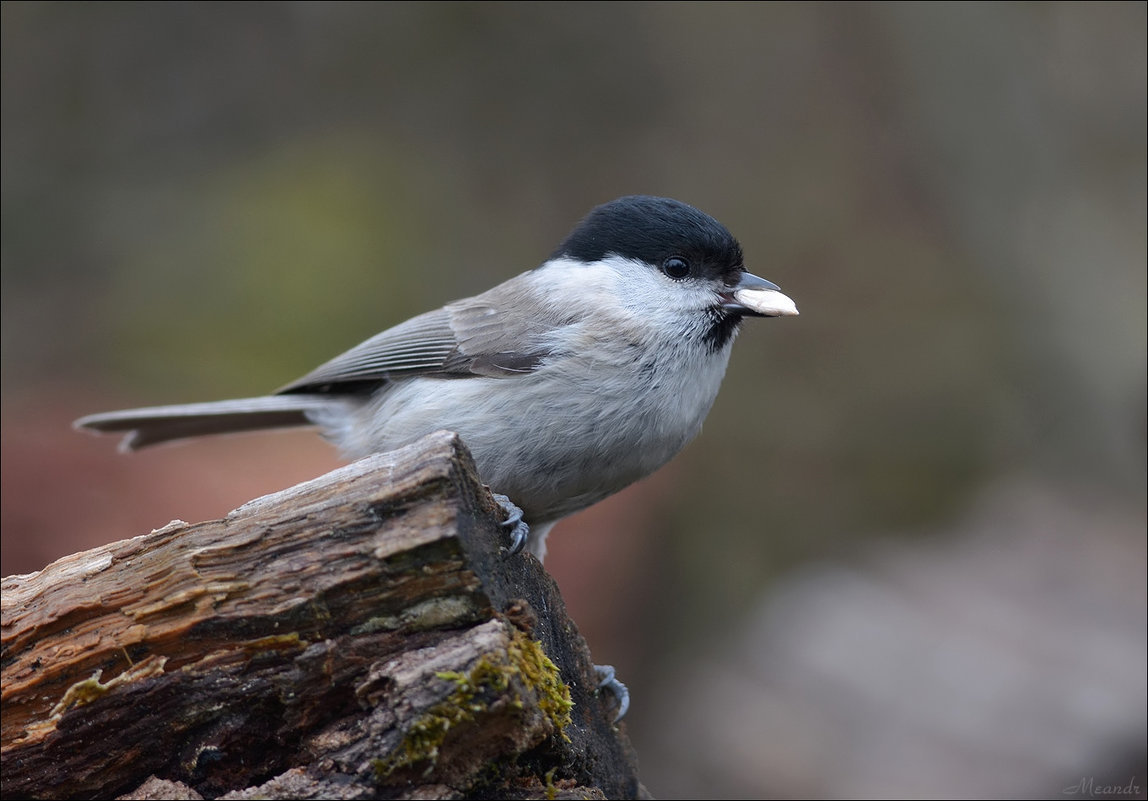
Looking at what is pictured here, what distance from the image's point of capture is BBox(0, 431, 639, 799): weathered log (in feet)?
5.89

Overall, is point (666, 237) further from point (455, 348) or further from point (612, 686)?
Result: point (612, 686)

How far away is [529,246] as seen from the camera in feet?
26.7

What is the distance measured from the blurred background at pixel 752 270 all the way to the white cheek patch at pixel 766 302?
2965mm

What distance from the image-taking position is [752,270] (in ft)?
26.2

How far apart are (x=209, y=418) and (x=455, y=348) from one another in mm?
1120

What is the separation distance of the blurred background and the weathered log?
124 inches

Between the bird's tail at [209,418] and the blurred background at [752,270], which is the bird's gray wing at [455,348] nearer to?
the bird's tail at [209,418]

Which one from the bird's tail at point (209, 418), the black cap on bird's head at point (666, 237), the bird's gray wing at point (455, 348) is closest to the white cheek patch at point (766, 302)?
the black cap on bird's head at point (666, 237)

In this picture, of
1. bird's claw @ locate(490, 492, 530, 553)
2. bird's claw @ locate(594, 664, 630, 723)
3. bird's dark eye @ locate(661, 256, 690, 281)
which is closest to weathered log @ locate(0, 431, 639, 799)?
bird's claw @ locate(490, 492, 530, 553)

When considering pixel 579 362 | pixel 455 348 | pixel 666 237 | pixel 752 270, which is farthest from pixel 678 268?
pixel 752 270

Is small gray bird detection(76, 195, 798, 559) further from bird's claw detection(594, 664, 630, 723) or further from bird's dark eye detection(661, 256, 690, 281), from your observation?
bird's claw detection(594, 664, 630, 723)

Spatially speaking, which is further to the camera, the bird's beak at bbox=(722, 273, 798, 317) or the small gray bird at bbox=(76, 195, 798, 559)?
the bird's beak at bbox=(722, 273, 798, 317)

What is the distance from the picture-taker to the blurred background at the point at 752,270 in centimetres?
534

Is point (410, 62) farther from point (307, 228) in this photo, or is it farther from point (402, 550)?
point (402, 550)
